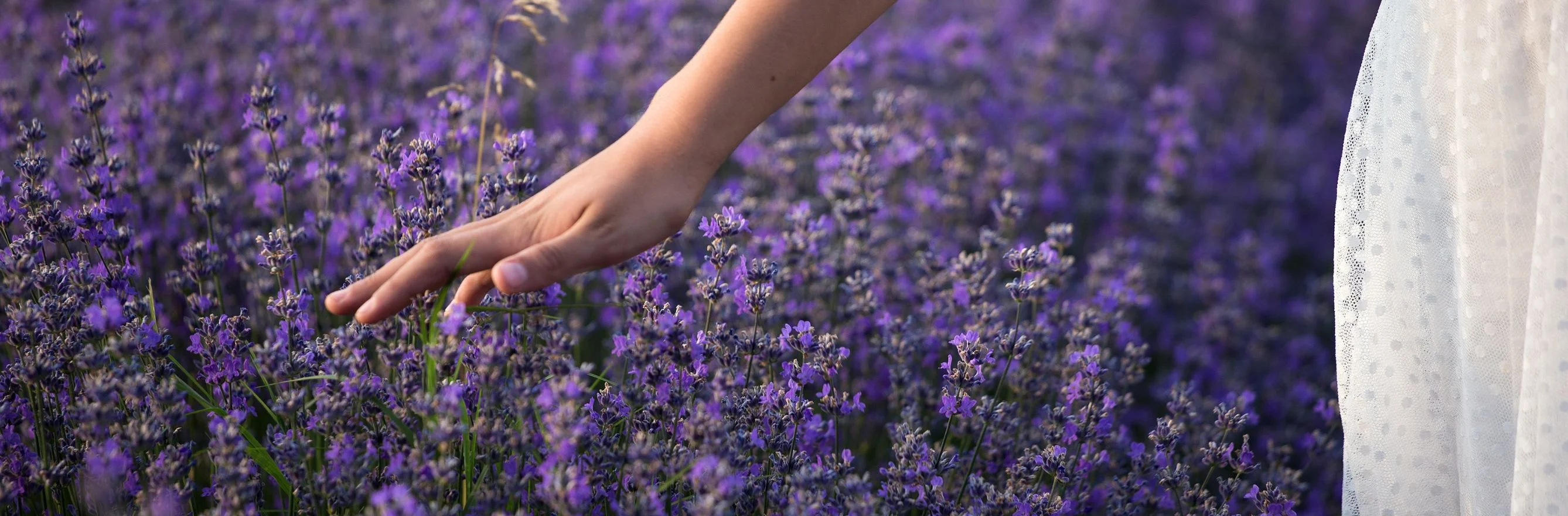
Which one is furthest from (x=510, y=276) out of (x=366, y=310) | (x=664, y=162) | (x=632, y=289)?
(x=632, y=289)

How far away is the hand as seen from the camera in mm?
1365

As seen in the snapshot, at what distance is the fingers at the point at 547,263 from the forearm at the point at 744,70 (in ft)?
0.65

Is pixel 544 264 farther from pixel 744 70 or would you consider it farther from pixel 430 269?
pixel 744 70

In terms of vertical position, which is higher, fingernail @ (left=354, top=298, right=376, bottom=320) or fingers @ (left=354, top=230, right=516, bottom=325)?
fingers @ (left=354, top=230, right=516, bottom=325)

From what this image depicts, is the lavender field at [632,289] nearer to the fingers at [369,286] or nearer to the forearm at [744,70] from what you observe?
the fingers at [369,286]

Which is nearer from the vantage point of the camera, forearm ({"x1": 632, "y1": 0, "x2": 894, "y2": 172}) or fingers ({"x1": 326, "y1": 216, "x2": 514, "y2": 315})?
fingers ({"x1": 326, "y1": 216, "x2": 514, "y2": 315})

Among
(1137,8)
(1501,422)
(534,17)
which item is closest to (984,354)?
(1501,422)

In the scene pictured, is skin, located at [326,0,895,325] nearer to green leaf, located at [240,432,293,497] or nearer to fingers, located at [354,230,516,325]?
fingers, located at [354,230,516,325]

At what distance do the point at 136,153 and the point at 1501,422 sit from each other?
2832mm

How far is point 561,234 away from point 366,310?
0.86 ft

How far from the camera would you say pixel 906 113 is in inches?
136

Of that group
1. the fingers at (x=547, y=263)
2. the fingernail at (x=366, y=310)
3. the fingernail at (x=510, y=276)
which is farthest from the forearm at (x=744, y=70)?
the fingernail at (x=366, y=310)

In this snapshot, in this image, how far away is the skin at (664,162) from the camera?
4.66 ft

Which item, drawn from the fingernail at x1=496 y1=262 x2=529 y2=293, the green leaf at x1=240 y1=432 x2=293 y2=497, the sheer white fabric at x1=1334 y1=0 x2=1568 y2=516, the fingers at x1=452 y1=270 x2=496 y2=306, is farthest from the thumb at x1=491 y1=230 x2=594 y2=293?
the sheer white fabric at x1=1334 y1=0 x2=1568 y2=516
